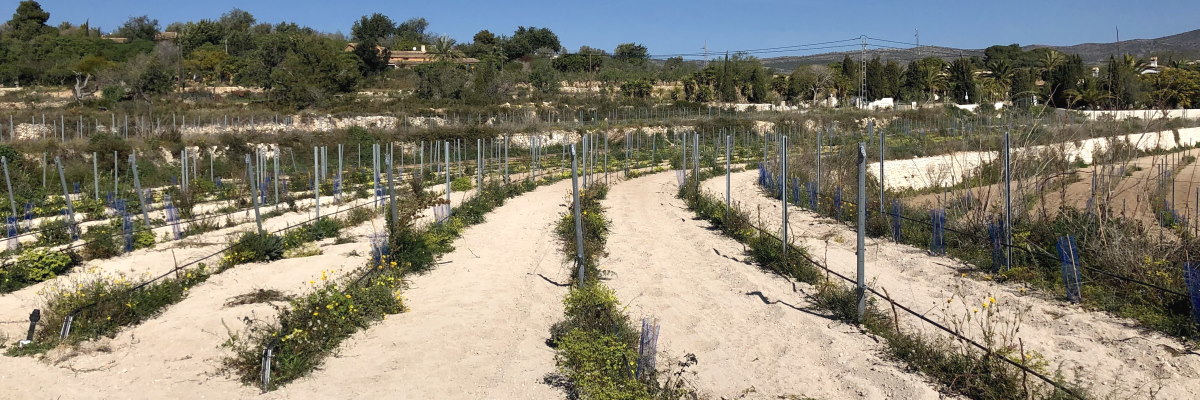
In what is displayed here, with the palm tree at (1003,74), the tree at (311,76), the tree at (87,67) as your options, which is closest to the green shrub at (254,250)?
the tree at (311,76)

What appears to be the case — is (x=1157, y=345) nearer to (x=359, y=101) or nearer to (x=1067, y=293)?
(x=1067, y=293)

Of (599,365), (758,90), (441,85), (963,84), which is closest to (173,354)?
(599,365)

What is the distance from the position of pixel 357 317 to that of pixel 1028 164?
30.7 feet

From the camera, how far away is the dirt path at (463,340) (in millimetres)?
6746

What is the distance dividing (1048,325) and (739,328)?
9.69 ft

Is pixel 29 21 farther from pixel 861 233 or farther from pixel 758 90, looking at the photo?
pixel 861 233

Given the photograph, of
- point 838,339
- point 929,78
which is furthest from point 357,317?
point 929,78

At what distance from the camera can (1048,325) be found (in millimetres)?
8125

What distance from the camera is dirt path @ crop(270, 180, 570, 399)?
6.75 m

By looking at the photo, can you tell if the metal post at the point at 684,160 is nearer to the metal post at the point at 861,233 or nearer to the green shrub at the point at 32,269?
Answer: the metal post at the point at 861,233

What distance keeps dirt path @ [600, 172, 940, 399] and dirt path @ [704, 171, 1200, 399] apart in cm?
98

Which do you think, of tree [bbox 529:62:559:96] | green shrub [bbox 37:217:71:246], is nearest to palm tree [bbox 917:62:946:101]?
tree [bbox 529:62:559:96]

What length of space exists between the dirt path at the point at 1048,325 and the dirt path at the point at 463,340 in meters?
3.76

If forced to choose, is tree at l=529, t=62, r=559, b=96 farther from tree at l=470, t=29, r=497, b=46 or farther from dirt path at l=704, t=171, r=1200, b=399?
dirt path at l=704, t=171, r=1200, b=399
